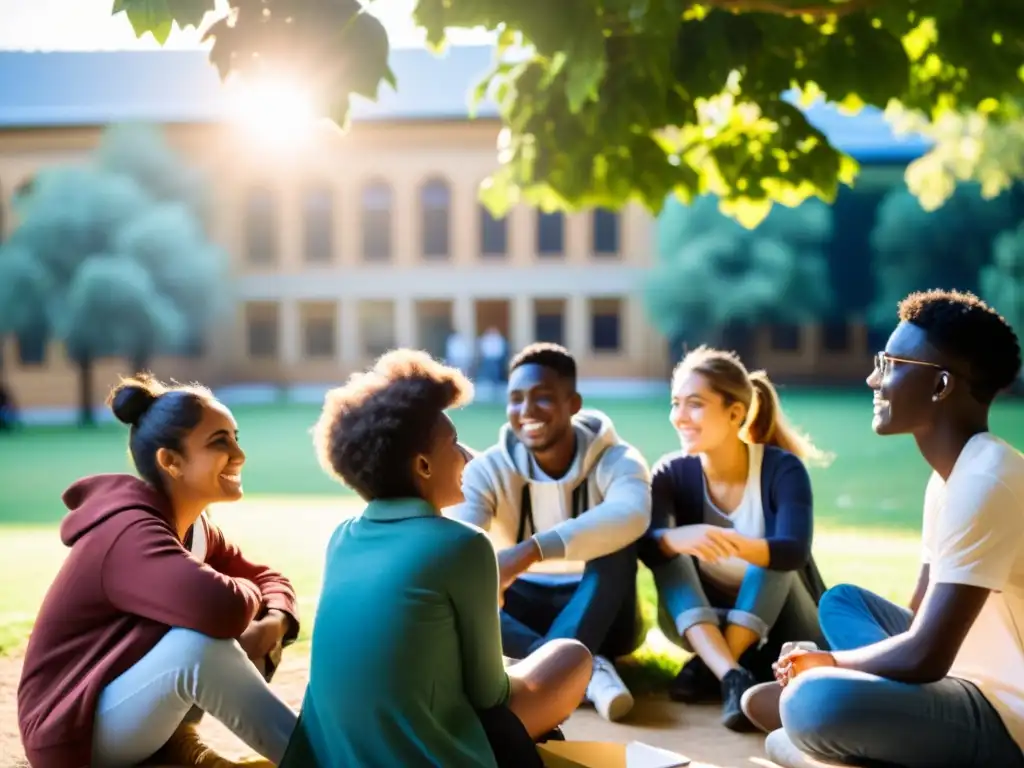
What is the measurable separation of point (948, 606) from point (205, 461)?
214 cm

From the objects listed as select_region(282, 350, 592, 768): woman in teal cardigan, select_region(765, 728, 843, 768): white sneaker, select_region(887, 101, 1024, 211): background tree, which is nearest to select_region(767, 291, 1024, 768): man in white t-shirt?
select_region(765, 728, 843, 768): white sneaker

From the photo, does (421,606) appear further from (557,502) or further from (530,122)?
(530,122)

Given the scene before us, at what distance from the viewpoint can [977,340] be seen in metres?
3.29

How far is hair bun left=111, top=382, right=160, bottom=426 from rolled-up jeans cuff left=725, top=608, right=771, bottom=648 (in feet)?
7.56

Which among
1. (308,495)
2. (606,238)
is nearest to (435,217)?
(606,238)

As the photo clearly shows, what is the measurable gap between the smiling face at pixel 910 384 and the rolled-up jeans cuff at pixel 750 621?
137 centimetres

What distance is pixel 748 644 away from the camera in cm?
462

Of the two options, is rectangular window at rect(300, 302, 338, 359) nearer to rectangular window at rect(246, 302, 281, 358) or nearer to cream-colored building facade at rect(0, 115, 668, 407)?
cream-colored building facade at rect(0, 115, 668, 407)

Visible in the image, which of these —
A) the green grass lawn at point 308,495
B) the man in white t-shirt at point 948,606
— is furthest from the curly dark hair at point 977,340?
the green grass lawn at point 308,495

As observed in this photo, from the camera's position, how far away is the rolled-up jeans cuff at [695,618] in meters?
4.61

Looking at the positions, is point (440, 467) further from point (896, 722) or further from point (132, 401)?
point (896, 722)

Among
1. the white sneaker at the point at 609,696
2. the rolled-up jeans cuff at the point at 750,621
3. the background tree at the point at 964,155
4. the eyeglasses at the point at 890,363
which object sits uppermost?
the background tree at the point at 964,155

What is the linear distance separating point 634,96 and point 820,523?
5.73 meters

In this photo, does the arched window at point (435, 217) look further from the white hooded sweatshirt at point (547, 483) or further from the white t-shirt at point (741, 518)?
the white t-shirt at point (741, 518)
